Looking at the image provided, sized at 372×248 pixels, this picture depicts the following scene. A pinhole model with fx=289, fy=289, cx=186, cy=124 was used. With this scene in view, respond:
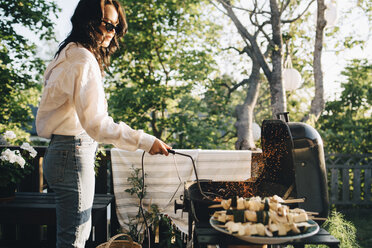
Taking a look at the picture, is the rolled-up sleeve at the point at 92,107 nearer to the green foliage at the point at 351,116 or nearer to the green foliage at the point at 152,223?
the green foliage at the point at 152,223

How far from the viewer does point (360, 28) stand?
275 inches

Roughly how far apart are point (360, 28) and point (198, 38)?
420cm

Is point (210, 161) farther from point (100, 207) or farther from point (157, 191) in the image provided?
point (100, 207)

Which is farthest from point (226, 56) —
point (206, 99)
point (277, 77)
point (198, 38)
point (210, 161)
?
point (210, 161)

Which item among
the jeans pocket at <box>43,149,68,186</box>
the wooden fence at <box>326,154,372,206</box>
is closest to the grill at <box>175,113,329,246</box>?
the jeans pocket at <box>43,149,68,186</box>

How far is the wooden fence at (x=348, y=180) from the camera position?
591 cm

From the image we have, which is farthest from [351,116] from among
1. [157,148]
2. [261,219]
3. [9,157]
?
[9,157]

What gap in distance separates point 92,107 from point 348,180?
608cm

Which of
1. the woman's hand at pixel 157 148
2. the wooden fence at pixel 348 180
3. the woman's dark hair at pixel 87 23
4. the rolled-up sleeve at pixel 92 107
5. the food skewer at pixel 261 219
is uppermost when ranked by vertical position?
the woman's dark hair at pixel 87 23

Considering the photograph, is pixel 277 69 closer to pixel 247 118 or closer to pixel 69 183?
pixel 247 118

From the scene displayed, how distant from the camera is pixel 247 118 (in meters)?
7.64

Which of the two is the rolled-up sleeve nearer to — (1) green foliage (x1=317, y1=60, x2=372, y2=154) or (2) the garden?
(2) the garden

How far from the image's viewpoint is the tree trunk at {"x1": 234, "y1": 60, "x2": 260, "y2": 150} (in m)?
7.24

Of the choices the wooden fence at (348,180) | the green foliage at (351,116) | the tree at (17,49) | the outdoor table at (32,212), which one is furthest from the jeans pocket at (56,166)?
the green foliage at (351,116)
